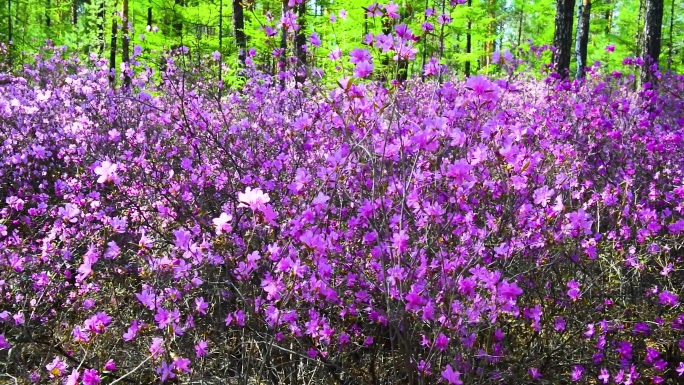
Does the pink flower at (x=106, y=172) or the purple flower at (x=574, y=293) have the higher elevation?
the pink flower at (x=106, y=172)

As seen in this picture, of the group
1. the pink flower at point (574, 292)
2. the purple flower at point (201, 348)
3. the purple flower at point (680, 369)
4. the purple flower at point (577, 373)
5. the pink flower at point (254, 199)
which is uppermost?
the pink flower at point (254, 199)

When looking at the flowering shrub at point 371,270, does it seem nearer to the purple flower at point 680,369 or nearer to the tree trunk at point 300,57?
the purple flower at point 680,369

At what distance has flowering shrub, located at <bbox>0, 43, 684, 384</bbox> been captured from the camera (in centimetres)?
214

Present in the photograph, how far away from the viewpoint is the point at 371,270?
2.70 m

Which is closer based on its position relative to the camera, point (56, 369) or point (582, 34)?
point (56, 369)

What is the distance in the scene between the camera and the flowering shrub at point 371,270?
2.14 m

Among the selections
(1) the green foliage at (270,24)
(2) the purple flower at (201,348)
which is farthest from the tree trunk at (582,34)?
(2) the purple flower at (201,348)

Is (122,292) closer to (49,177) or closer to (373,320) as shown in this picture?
(373,320)

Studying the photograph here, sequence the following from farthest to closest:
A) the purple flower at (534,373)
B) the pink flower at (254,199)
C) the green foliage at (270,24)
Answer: the green foliage at (270,24) → the purple flower at (534,373) → the pink flower at (254,199)

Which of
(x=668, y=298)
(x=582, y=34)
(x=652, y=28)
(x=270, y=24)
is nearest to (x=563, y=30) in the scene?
(x=652, y=28)

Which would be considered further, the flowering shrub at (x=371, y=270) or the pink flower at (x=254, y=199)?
the flowering shrub at (x=371, y=270)

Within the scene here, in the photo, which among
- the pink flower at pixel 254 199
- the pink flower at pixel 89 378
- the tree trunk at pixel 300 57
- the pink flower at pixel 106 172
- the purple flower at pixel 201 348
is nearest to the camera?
the pink flower at pixel 254 199

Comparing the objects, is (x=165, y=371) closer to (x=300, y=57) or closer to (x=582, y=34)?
(x=300, y=57)

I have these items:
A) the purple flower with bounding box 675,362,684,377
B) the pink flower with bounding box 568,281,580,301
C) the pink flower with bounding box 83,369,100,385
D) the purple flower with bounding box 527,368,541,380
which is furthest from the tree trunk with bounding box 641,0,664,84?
the pink flower with bounding box 83,369,100,385
